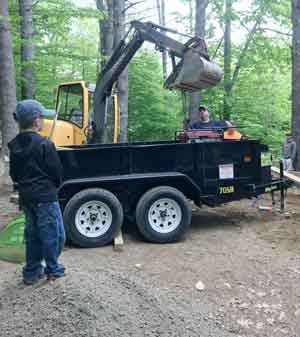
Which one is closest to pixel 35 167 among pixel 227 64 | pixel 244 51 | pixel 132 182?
pixel 132 182

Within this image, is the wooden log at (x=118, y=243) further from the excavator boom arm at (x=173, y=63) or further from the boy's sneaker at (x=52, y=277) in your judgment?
the excavator boom arm at (x=173, y=63)

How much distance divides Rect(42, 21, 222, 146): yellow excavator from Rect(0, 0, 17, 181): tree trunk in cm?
117

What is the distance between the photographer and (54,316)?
4.02m

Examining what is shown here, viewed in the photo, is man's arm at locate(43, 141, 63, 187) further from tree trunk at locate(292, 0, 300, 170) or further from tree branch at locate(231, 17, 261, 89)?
tree branch at locate(231, 17, 261, 89)

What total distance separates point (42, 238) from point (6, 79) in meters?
7.77

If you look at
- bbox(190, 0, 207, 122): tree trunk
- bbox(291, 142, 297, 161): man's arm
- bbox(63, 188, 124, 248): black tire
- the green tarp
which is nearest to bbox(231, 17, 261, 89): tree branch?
bbox(190, 0, 207, 122): tree trunk

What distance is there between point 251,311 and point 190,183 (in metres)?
2.98

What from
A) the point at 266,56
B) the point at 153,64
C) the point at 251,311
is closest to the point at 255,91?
the point at 266,56

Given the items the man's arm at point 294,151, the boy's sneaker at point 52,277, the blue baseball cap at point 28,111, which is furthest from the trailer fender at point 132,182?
the man's arm at point 294,151

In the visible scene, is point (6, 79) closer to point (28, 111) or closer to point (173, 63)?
point (173, 63)

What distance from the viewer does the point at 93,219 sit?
7109 mm

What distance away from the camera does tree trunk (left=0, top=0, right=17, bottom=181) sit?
11.0 m

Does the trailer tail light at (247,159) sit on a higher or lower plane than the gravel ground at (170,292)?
higher

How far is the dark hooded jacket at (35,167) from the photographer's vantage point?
4363 mm
